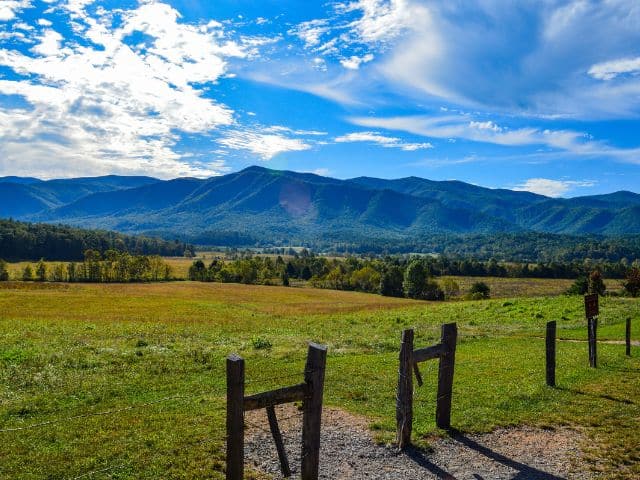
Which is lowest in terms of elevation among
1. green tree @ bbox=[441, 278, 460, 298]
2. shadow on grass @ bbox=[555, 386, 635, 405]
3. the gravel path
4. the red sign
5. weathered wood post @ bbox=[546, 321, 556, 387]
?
green tree @ bbox=[441, 278, 460, 298]

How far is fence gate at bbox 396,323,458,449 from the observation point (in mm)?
10836

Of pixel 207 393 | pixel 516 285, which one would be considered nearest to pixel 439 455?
pixel 207 393

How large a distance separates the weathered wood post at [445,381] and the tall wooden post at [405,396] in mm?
1530

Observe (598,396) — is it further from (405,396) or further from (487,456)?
(405,396)

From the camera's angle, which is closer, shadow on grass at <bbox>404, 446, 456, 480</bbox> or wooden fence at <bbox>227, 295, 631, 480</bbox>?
wooden fence at <bbox>227, 295, 631, 480</bbox>

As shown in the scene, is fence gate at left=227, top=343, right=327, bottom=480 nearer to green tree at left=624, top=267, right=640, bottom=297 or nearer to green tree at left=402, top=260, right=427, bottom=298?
green tree at left=624, top=267, right=640, bottom=297

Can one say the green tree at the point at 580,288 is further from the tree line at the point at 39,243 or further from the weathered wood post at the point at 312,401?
the tree line at the point at 39,243

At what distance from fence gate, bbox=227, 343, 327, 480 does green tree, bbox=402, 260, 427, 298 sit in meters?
106

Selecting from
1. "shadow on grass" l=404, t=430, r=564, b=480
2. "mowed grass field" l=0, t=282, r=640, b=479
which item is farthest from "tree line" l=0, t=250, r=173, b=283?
"shadow on grass" l=404, t=430, r=564, b=480

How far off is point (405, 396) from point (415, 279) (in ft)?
339

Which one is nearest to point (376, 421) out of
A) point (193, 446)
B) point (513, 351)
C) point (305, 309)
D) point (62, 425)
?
point (193, 446)

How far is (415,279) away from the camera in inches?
4400

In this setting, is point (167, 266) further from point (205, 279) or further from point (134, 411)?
point (134, 411)

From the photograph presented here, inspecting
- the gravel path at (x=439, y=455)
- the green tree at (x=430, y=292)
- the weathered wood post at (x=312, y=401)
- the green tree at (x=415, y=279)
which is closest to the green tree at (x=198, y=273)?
the green tree at (x=415, y=279)
